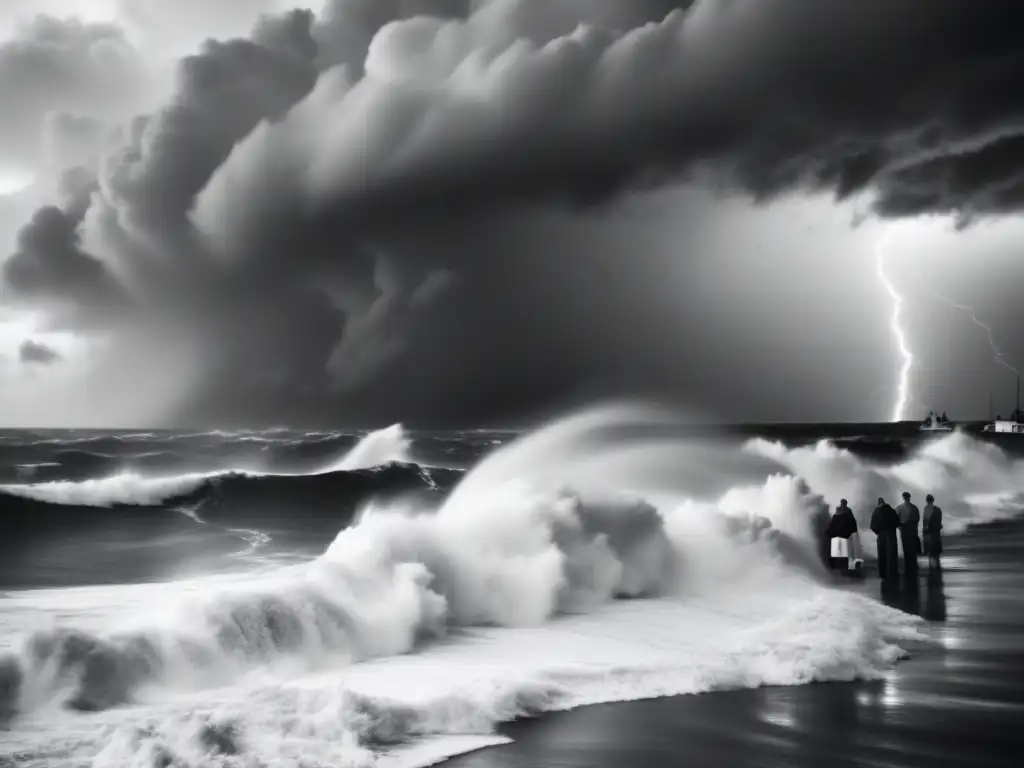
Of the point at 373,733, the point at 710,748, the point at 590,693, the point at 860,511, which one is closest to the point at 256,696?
the point at 373,733

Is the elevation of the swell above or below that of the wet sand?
above

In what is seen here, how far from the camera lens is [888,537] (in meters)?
16.9

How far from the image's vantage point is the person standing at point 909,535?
17.4 metres

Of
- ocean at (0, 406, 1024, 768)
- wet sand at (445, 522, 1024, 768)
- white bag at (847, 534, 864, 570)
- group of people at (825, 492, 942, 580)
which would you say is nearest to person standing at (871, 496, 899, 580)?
group of people at (825, 492, 942, 580)

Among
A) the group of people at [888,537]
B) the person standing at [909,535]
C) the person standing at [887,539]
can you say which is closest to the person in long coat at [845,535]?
the group of people at [888,537]

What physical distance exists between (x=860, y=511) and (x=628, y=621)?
18.5m

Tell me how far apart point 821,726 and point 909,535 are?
37.0 feet

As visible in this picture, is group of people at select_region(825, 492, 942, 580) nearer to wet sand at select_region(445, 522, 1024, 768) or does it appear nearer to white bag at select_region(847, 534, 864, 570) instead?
white bag at select_region(847, 534, 864, 570)

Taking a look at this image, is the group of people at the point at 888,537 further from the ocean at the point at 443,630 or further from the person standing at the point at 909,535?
the ocean at the point at 443,630

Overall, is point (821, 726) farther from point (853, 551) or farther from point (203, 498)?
point (203, 498)

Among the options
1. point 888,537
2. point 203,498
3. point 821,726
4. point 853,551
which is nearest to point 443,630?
point 821,726

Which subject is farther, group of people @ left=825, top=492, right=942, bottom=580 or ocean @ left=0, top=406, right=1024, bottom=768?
group of people @ left=825, top=492, right=942, bottom=580

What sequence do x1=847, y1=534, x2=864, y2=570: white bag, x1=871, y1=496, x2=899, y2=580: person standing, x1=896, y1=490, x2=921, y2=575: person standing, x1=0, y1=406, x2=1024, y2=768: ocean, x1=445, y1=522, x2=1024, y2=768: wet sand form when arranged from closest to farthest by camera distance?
x1=445, y1=522, x2=1024, y2=768: wet sand < x1=0, y1=406, x2=1024, y2=768: ocean < x1=871, y1=496, x2=899, y2=580: person standing < x1=896, y1=490, x2=921, y2=575: person standing < x1=847, y1=534, x2=864, y2=570: white bag

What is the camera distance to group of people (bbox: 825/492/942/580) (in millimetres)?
16906
